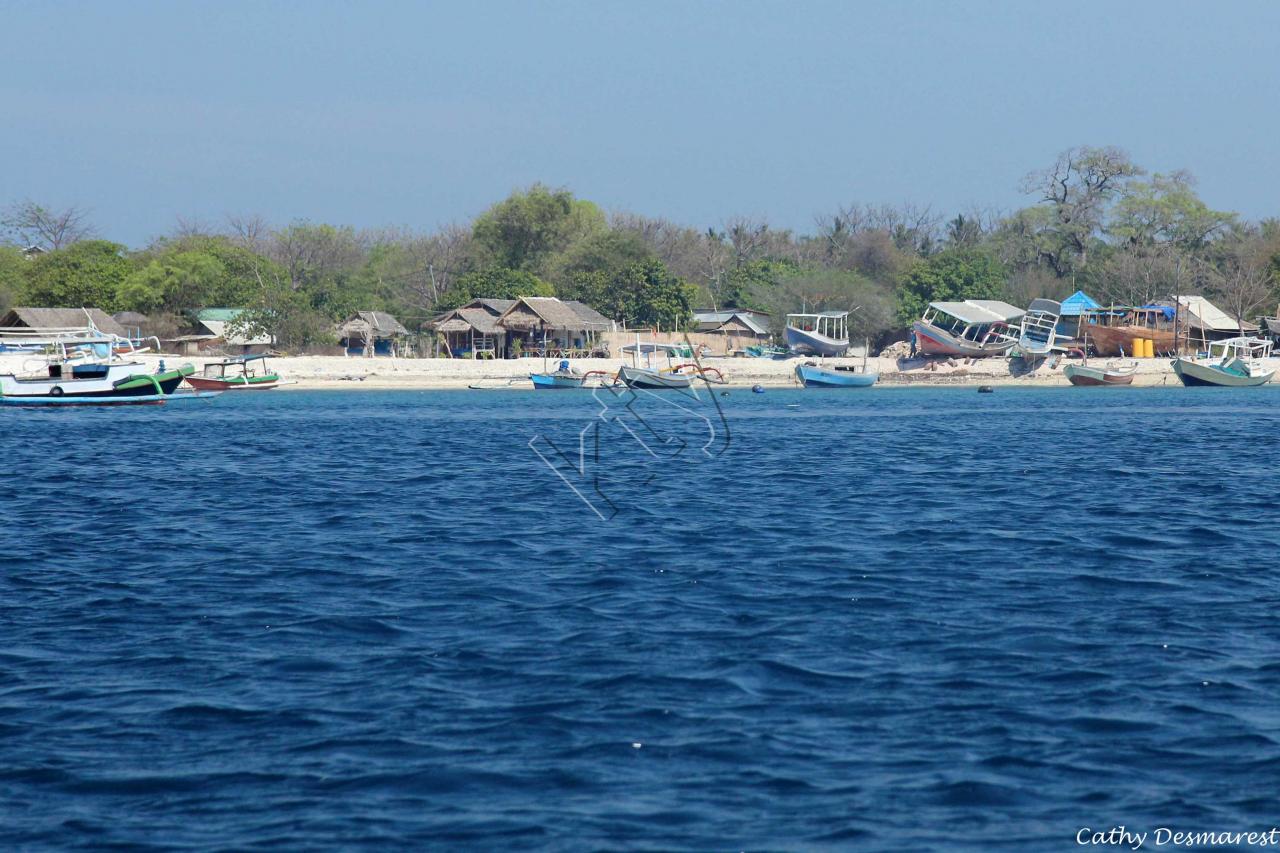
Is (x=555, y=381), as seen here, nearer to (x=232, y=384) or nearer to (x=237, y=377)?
(x=237, y=377)

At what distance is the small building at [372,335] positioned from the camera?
94.4 meters

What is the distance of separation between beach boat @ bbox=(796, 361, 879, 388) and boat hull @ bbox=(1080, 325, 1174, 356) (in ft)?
Answer: 60.2

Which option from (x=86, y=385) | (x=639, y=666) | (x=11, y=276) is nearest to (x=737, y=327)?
(x=86, y=385)

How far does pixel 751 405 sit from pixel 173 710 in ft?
182

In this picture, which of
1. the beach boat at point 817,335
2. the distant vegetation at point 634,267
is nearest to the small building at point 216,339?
the distant vegetation at point 634,267

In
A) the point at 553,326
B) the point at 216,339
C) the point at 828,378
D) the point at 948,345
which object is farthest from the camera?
the point at 216,339

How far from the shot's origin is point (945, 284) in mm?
103312

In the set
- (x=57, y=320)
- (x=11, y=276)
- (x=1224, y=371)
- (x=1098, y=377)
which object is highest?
(x=11, y=276)

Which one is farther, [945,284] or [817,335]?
[945,284]

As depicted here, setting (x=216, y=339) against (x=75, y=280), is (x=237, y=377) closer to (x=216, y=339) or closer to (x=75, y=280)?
(x=216, y=339)

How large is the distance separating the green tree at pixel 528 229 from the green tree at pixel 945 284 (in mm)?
29409

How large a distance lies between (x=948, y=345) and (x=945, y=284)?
12.9m

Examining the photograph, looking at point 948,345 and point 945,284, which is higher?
point 945,284

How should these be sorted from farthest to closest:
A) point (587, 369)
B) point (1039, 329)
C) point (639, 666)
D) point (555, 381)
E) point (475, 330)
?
1. point (475, 330)
2. point (1039, 329)
3. point (587, 369)
4. point (555, 381)
5. point (639, 666)
